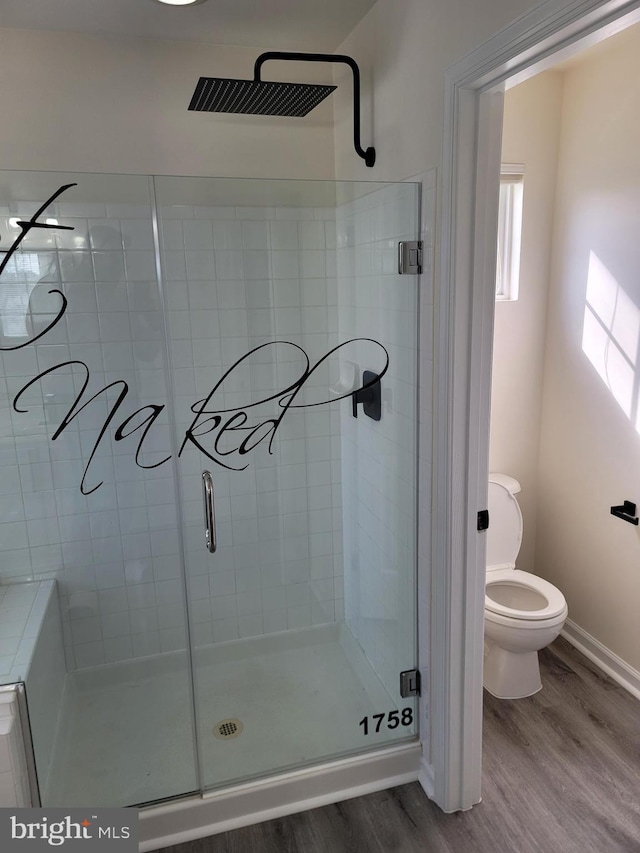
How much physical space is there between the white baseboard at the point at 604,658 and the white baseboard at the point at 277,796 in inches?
40.4

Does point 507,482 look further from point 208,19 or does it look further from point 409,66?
point 208,19

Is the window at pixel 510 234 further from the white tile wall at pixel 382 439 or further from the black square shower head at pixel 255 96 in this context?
the black square shower head at pixel 255 96

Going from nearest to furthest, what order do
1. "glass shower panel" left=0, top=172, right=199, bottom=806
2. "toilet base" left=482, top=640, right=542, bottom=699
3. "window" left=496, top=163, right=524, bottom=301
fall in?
"glass shower panel" left=0, top=172, right=199, bottom=806 < "toilet base" left=482, top=640, right=542, bottom=699 < "window" left=496, top=163, right=524, bottom=301

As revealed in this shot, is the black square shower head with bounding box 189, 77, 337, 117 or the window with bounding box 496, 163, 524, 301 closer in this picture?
the black square shower head with bounding box 189, 77, 337, 117

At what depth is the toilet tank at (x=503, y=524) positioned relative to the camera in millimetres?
2785

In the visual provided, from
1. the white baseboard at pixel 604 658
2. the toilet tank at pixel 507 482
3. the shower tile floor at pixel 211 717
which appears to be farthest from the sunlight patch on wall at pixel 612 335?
the shower tile floor at pixel 211 717

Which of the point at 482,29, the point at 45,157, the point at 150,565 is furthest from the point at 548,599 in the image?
the point at 45,157

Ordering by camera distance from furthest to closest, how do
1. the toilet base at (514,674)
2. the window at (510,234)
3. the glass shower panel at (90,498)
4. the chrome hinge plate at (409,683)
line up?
the window at (510,234)
the toilet base at (514,674)
the chrome hinge plate at (409,683)
the glass shower panel at (90,498)

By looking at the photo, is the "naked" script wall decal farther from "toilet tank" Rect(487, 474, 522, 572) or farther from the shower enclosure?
"toilet tank" Rect(487, 474, 522, 572)

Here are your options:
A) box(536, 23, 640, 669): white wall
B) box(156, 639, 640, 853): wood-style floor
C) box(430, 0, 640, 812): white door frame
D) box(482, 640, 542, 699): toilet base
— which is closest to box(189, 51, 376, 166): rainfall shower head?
box(430, 0, 640, 812): white door frame

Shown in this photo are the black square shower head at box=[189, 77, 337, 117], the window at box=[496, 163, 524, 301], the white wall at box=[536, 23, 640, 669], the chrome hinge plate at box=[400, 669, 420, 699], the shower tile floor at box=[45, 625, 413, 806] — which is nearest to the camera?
the black square shower head at box=[189, 77, 337, 117]

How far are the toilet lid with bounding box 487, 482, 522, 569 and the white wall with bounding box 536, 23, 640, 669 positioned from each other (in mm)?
301

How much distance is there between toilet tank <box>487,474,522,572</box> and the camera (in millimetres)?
2785

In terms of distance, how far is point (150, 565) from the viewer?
2422 millimetres
